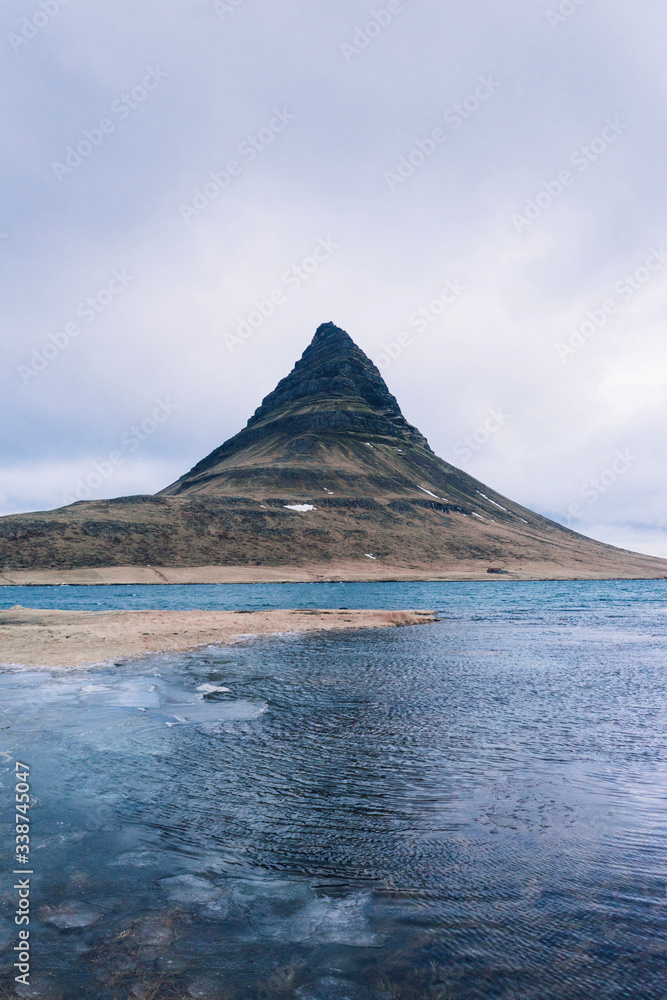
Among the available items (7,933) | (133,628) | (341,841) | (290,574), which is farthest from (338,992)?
(290,574)

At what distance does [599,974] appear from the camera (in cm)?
604

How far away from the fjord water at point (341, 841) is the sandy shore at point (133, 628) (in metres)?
7.90

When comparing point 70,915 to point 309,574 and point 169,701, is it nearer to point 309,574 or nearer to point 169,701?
point 169,701

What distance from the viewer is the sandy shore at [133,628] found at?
91.1ft

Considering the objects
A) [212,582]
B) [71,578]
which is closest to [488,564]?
[212,582]

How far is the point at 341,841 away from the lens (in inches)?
362

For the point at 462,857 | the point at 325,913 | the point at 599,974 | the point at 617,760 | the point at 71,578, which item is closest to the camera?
the point at 599,974

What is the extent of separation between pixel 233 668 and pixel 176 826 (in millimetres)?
15612

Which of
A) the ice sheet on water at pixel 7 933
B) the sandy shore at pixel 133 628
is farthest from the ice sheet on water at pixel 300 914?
the sandy shore at pixel 133 628

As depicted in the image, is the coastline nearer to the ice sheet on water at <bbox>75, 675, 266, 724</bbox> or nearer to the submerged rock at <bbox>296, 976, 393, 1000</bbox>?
the ice sheet on water at <bbox>75, 675, 266, 724</bbox>

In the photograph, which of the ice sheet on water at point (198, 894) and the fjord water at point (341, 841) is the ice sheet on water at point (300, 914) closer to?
the fjord water at point (341, 841)

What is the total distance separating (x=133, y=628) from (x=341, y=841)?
30286 millimetres

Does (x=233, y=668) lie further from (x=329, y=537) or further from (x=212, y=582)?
(x=329, y=537)

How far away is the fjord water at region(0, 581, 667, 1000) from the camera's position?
6.14 meters
